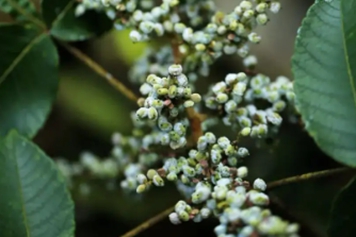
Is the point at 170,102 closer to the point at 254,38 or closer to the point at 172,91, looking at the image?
the point at 172,91

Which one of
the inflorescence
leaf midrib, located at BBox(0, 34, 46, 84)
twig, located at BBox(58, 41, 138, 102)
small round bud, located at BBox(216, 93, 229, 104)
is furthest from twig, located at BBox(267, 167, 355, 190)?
leaf midrib, located at BBox(0, 34, 46, 84)

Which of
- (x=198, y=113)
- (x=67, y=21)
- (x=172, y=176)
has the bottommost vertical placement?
(x=172, y=176)

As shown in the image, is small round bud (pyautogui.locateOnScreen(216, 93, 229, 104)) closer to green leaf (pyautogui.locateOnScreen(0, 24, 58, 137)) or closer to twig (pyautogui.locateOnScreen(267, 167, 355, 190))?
twig (pyautogui.locateOnScreen(267, 167, 355, 190))

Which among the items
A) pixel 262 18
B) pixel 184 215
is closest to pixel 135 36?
pixel 262 18

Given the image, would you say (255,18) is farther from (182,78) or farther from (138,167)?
(138,167)

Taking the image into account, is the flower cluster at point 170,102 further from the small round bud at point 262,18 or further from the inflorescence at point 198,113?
the small round bud at point 262,18

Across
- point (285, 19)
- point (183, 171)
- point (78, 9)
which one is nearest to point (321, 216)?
point (183, 171)
